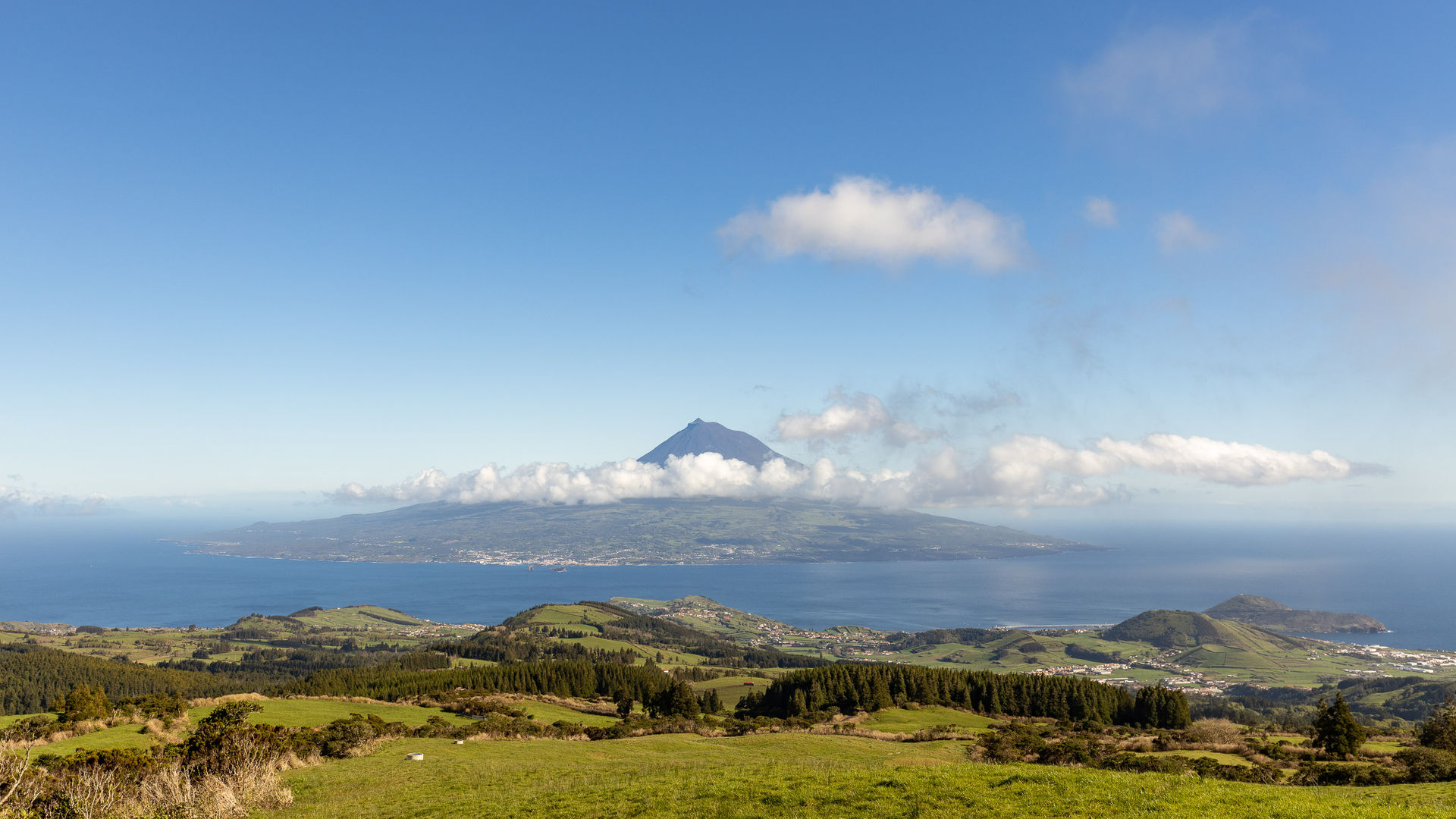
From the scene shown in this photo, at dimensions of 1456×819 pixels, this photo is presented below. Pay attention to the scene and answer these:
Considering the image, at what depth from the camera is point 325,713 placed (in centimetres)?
4725

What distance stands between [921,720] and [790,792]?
43.9 m

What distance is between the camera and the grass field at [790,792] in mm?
A: 14852

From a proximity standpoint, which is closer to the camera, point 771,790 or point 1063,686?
point 771,790

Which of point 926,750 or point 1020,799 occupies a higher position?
point 1020,799

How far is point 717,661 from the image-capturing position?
168 m

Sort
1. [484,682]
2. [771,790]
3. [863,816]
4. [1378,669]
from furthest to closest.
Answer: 1. [1378,669]
2. [484,682]
3. [771,790]
4. [863,816]

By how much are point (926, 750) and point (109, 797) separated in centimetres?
3113

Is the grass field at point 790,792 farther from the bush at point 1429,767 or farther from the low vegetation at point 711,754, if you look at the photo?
the bush at point 1429,767

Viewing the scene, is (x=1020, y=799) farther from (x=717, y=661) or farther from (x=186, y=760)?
(x=717, y=661)

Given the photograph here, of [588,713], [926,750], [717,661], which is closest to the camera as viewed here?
[926,750]

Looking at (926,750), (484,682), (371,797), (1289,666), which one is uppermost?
(371,797)

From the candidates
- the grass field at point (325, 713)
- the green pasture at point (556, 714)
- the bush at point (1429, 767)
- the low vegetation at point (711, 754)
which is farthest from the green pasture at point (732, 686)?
the bush at point (1429, 767)

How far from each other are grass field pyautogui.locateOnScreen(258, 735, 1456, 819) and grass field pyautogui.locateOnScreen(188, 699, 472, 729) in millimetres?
15698

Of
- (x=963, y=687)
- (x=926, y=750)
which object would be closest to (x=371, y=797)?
(x=926, y=750)
